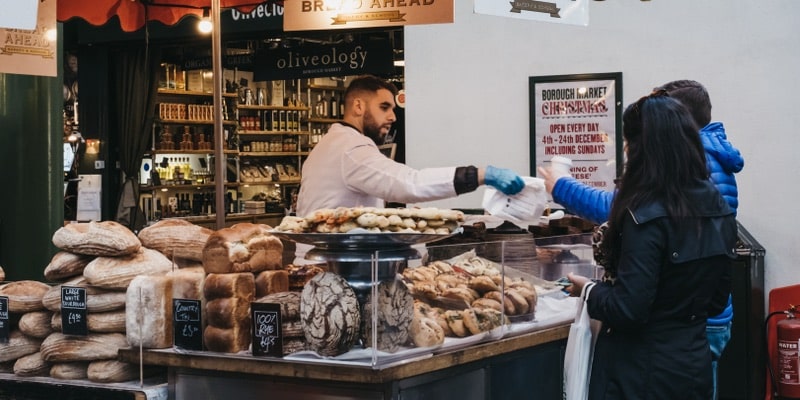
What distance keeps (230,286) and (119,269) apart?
1.65ft

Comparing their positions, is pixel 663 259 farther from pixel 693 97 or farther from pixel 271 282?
pixel 271 282

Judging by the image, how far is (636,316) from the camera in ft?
9.62

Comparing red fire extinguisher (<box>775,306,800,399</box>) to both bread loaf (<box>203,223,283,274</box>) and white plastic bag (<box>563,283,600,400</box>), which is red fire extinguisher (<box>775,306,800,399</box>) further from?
bread loaf (<box>203,223,283,274</box>)

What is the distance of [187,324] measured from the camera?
11.0 ft

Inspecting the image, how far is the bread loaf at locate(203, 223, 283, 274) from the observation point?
3.31 metres

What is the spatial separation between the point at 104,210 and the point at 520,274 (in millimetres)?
9667

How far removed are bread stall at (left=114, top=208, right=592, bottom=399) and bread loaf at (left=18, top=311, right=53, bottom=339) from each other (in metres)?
0.39

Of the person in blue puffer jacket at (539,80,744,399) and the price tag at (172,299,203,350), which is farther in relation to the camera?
the person in blue puffer jacket at (539,80,744,399)

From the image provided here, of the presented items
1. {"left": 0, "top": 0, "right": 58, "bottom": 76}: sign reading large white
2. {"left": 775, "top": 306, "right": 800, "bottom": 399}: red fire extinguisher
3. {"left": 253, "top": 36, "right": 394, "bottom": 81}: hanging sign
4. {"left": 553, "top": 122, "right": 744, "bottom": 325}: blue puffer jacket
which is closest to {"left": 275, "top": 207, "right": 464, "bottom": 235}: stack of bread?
{"left": 553, "top": 122, "right": 744, "bottom": 325}: blue puffer jacket

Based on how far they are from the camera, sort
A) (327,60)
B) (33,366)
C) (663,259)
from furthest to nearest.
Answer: (327,60) < (33,366) < (663,259)

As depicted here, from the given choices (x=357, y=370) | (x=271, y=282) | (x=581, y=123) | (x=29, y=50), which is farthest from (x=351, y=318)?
(x=581, y=123)

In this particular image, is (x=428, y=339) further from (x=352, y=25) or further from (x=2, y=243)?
(x=2, y=243)

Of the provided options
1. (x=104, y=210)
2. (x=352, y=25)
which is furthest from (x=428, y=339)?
(x=104, y=210)

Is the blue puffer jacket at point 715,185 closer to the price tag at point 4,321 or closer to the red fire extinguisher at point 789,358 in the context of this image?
the red fire extinguisher at point 789,358
